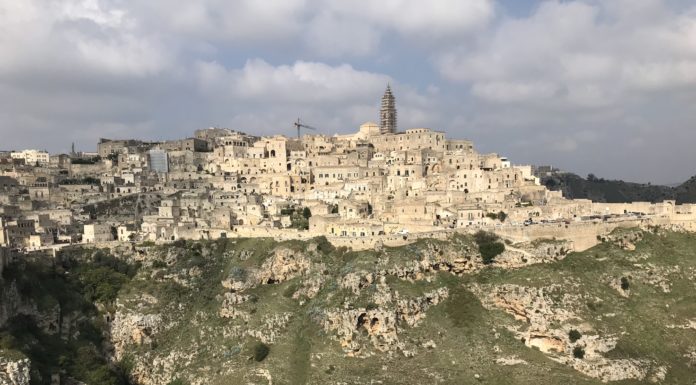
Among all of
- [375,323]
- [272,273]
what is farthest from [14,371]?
[375,323]

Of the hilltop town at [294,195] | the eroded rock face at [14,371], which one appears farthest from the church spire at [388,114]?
the eroded rock face at [14,371]

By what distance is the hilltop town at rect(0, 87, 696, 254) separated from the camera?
7612cm

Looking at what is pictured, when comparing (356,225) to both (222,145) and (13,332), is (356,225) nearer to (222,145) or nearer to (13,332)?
(13,332)

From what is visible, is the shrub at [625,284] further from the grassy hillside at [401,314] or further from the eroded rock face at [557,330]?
the eroded rock face at [557,330]

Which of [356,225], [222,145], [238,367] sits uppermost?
[222,145]

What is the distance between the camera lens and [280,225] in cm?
8356

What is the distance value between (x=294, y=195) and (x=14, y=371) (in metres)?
54.7

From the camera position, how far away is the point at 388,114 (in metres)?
139

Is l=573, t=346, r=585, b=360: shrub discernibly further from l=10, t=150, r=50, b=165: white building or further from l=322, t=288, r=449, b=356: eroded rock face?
l=10, t=150, r=50, b=165: white building

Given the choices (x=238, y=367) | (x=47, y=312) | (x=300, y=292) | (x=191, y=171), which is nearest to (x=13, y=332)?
(x=47, y=312)

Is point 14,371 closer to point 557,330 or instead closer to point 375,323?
point 375,323

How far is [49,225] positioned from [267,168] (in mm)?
41549

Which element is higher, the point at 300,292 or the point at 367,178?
the point at 367,178

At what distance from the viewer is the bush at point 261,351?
61.2 m
